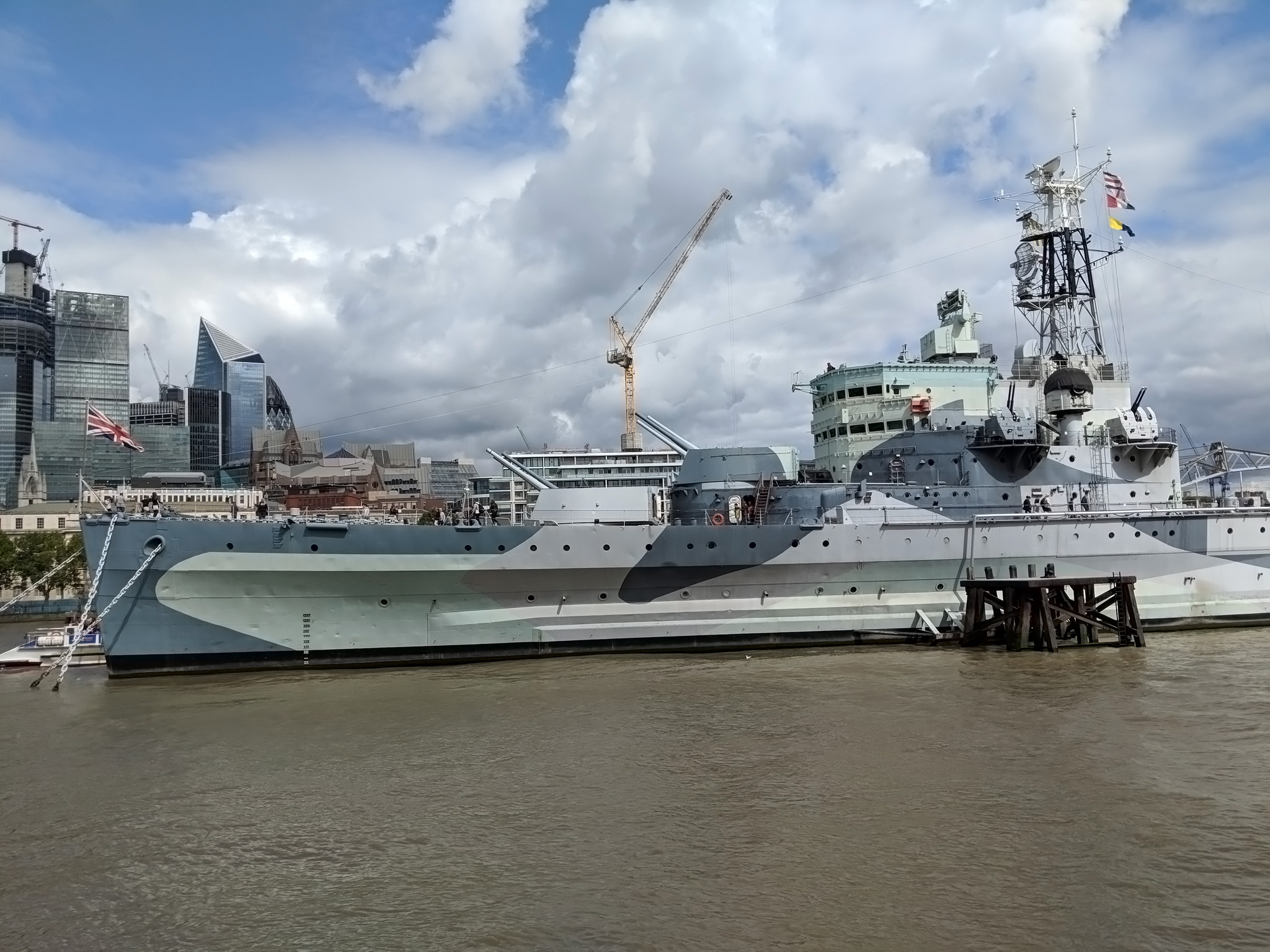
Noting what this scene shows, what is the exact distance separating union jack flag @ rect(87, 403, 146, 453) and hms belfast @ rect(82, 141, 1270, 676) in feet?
6.25

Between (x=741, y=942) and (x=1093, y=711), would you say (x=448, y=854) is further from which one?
(x=1093, y=711)

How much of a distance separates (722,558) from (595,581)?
9.48ft

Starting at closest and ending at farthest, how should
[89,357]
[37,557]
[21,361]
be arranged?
[37,557], [89,357], [21,361]

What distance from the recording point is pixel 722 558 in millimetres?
18250

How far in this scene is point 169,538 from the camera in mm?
16297

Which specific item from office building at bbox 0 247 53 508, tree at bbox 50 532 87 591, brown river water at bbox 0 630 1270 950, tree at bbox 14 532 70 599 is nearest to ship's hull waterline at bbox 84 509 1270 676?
brown river water at bbox 0 630 1270 950

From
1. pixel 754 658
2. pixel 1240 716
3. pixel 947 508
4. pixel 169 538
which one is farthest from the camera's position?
pixel 947 508

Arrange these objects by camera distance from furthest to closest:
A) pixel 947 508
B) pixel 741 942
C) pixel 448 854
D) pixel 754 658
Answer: pixel 947 508, pixel 754 658, pixel 448 854, pixel 741 942

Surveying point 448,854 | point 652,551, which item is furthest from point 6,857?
point 652,551

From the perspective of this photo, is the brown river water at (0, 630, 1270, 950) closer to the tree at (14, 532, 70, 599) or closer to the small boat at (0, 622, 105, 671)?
the small boat at (0, 622, 105, 671)

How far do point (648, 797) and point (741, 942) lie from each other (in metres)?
3.15

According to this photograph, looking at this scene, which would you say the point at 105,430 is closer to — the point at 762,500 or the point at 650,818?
the point at 762,500

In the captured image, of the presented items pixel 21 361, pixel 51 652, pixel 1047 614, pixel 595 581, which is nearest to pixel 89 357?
pixel 21 361

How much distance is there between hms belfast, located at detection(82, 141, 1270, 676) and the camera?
16.5m
